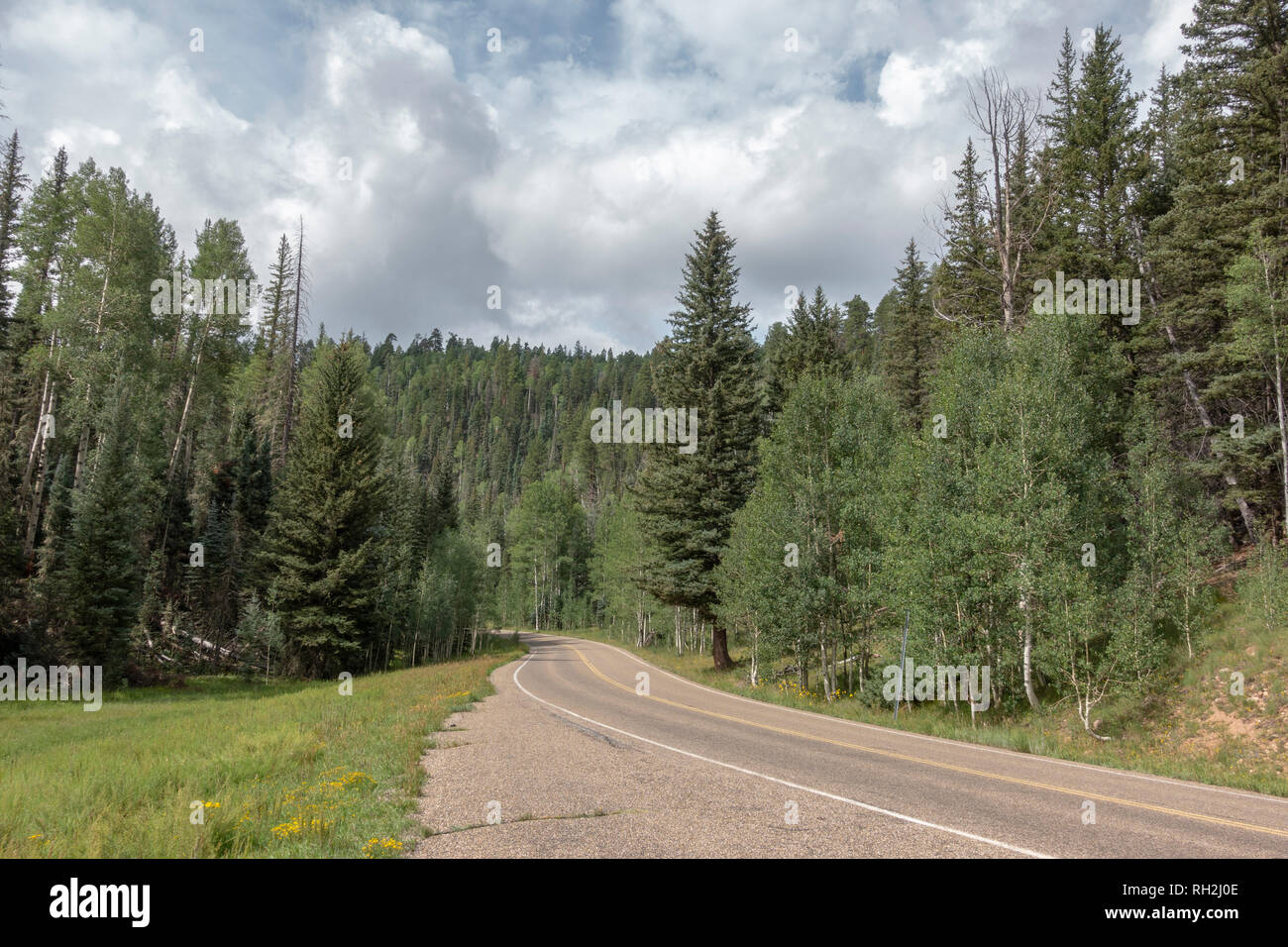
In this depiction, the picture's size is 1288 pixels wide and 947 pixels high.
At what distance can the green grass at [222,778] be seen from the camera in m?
6.37

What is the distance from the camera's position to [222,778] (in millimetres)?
9914

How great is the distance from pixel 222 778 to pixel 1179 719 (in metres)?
20.9

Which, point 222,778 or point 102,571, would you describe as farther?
point 102,571

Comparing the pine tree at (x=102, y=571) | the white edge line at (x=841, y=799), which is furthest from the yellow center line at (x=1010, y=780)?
the pine tree at (x=102, y=571)

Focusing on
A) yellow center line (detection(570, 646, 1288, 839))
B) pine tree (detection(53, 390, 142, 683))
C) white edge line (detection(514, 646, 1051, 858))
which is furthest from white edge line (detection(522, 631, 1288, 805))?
pine tree (detection(53, 390, 142, 683))

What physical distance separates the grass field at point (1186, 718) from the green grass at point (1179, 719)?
20mm

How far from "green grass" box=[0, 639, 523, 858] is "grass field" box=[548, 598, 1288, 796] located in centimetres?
1213

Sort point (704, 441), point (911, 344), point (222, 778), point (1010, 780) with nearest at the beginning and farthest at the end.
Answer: point (1010, 780) → point (222, 778) → point (704, 441) → point (911, 344)

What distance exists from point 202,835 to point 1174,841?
9888 mm

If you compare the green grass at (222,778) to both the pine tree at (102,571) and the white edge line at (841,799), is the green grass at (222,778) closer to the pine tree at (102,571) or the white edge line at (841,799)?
the white edge line at (841,799)

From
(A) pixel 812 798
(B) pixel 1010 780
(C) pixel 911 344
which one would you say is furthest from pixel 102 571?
(C) pixel 911 344

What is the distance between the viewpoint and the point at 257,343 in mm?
50281

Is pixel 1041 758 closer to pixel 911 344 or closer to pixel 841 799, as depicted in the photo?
pixel 841 799
